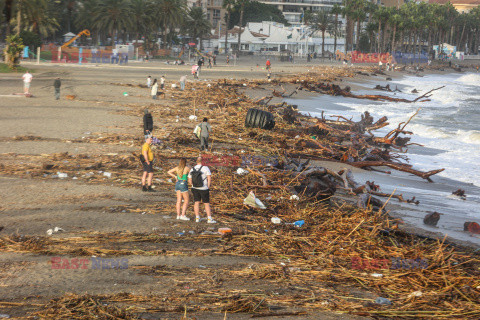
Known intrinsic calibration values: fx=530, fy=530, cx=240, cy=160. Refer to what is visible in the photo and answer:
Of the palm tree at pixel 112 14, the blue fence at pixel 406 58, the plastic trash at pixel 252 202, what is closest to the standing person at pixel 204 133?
the plastic trash at pixel 252 202

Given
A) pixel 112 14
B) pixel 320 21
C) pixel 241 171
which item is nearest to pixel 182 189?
pixel 241 171

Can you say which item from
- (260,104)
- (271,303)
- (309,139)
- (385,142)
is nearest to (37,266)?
(271,303)

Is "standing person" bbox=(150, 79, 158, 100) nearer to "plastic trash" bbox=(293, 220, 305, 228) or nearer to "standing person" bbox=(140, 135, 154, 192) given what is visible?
"standing person" bbox=(140, 135, 154, 192)

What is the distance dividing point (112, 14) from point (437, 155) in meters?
58.7

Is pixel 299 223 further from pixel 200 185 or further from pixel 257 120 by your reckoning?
pixel 257 120

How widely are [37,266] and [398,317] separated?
4.84 meters

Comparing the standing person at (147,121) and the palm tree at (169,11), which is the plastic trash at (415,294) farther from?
the palm tree at (169,11)

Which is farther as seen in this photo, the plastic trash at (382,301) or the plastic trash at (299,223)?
the plastic trash at (299,223)

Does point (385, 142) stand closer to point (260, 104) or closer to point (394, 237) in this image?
point (260, 104)

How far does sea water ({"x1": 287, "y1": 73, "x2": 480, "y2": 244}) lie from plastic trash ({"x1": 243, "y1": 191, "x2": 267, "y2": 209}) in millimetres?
3298

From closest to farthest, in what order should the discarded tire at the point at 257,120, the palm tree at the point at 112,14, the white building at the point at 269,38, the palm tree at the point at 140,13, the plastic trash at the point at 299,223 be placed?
the plastic trash at the point at 299,223 → the discarded tire at the point at 257,120 → the palm tree at the point at 112,14 → the palm tree at the point at 140,13 → the white building at the point at 269,38

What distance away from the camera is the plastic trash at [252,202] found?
1077 cm

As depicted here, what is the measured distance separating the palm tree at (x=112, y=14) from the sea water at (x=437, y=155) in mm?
40068

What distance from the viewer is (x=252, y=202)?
10.8 metres
